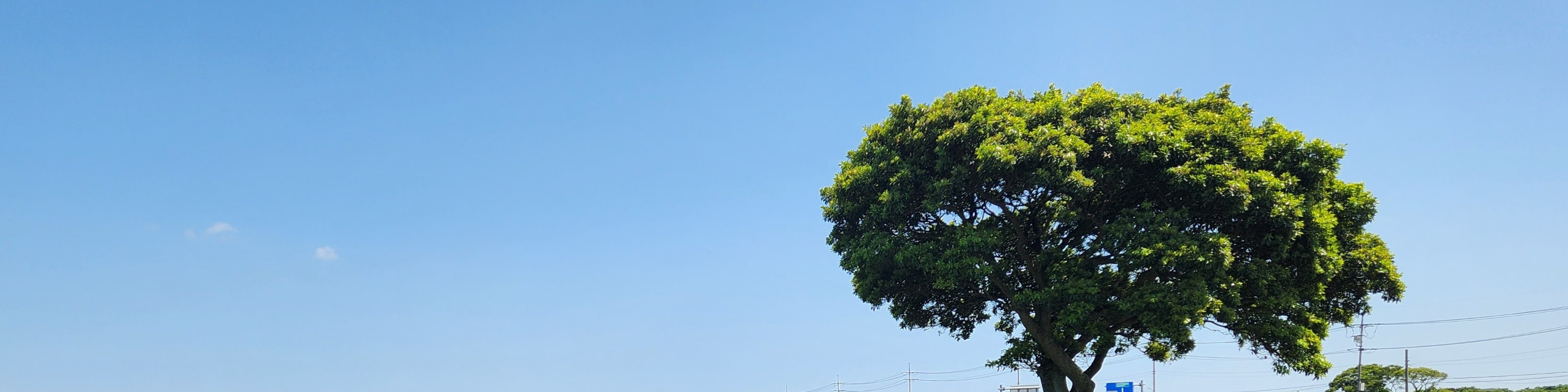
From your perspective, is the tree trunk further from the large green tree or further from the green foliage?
the green foliage

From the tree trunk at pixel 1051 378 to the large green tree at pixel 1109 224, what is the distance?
0.04m

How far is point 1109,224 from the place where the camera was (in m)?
20.3

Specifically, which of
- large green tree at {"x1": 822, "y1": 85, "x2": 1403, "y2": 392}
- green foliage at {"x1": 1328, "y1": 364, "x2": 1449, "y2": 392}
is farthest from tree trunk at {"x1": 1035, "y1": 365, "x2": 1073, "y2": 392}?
green foliage at {"x1": 1328, "y1": 364, "x2": 1449, "y2": 392}

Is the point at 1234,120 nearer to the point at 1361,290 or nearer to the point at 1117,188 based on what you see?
the point at 1117,188

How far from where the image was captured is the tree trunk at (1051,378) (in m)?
23.4

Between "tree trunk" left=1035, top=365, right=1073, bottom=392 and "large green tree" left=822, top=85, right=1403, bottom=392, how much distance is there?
0.04m

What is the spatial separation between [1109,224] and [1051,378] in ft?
17.0

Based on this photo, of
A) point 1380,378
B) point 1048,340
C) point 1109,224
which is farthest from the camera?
point 1380,378

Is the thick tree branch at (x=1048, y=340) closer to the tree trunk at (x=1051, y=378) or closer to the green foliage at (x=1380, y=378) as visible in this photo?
the tree trunk at (x=1051, y=378)

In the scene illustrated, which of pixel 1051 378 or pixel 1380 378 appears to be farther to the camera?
pixel 1380 378

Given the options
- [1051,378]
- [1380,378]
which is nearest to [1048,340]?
[1051,378]

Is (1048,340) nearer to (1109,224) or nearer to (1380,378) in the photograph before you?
(1109,224)

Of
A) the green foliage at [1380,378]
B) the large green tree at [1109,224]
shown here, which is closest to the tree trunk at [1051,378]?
the large green tree at [1109,224]

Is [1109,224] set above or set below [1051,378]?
above
